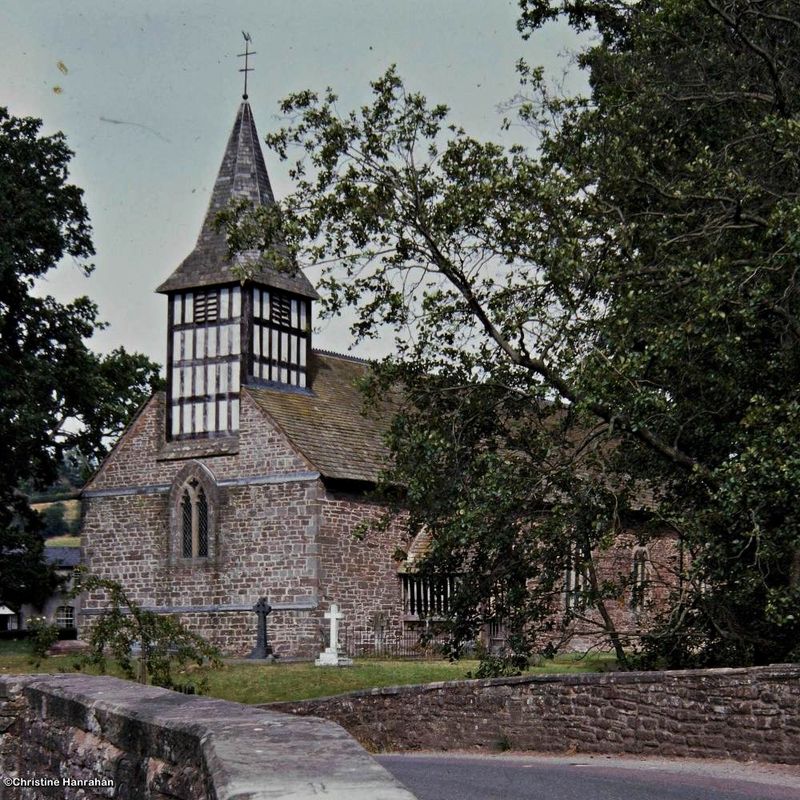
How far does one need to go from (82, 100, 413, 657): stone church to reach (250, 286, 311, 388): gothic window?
0.05 m

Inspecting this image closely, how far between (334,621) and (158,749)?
25.2 meters

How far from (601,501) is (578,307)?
8.92ft

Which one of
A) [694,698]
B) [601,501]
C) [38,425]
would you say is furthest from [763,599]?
[38,425]

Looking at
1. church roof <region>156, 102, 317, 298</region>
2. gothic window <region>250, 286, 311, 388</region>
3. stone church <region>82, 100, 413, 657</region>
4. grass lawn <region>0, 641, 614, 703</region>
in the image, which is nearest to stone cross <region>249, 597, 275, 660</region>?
stone church <region>82, 100, 413, 657</region>

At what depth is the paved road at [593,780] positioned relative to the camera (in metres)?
10.9

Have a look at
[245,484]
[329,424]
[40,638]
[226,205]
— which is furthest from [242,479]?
[40,638]

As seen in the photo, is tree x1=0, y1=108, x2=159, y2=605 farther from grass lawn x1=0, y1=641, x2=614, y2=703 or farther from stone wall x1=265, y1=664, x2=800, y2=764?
stone wall x1=265, y1=664, x2=800, y2=764

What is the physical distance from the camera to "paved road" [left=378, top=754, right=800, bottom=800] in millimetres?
10859

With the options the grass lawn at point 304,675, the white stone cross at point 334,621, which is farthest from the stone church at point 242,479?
the grass lawn at point 304,675

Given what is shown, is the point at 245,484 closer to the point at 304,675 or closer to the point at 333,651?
the point at 333,651

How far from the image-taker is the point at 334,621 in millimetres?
31156

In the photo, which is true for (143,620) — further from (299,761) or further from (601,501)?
(299,761)

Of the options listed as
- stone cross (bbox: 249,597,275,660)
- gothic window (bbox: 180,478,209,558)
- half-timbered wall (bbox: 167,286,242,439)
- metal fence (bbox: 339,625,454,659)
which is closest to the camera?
stone cross (bbox: 249,597,275,660)

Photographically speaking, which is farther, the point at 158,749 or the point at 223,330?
the point at 223,330
